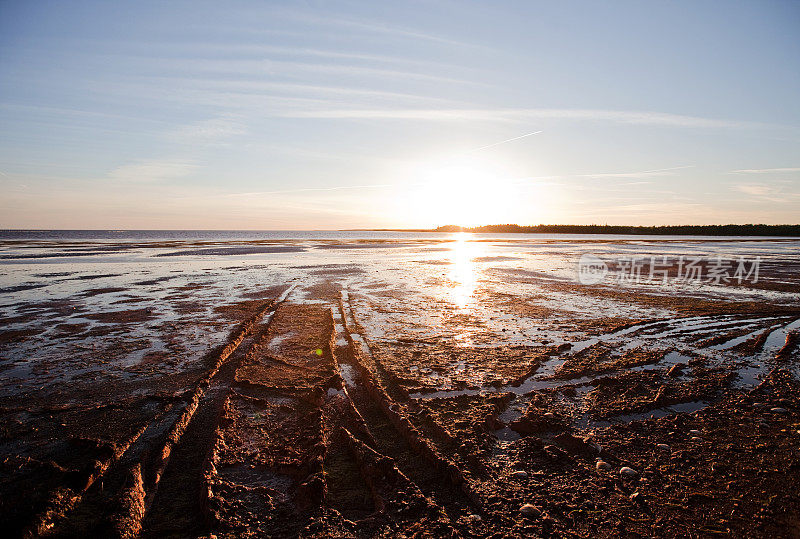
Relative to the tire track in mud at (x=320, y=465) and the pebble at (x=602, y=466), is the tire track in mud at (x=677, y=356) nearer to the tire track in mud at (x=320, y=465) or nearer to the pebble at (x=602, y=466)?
the pebble at (x=602, y=466)

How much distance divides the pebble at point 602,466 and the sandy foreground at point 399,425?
0.06 ft

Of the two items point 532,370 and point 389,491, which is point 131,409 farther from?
point 532,370

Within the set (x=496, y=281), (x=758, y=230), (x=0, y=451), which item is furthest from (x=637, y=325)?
(x=758, y=230)

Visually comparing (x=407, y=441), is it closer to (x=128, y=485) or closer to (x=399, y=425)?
(x=399, y=425)

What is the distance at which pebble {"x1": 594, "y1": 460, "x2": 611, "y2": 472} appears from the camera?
379 centimetres

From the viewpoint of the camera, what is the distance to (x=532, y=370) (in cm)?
655

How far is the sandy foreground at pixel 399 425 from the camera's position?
10.5 feet

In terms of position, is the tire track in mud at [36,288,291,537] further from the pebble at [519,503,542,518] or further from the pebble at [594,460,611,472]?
the pebble at [594,460,611,472]

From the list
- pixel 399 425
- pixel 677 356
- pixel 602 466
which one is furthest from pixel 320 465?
pixel 677 356

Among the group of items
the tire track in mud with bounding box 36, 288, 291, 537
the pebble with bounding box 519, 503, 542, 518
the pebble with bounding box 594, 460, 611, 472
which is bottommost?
the tire track in mud with bounding box 36, 288, 291, 537

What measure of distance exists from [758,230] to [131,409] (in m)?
158

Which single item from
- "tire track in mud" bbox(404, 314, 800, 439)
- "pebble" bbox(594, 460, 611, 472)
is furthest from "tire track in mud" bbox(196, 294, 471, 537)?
"pebble" bbox(594, 460, 611, 472)

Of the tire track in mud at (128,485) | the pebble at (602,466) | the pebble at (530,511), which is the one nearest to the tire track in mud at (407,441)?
the pebble at (530,511)

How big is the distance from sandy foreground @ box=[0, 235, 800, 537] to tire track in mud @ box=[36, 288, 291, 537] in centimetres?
2
